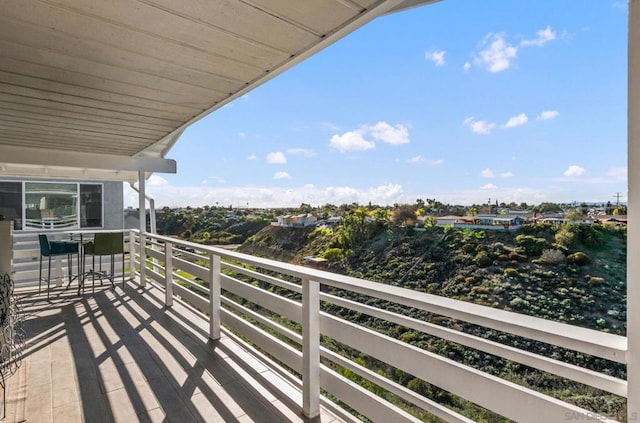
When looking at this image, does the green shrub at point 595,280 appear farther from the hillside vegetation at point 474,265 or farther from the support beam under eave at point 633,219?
the support beam under eave at point 633,219

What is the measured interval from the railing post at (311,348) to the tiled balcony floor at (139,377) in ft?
0.29

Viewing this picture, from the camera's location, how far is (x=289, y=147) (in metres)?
Answer: 18.8

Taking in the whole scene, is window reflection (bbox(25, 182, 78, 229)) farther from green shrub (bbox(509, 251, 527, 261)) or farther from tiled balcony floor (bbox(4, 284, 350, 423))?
green shrub (bbox(509, 251, 527, 261))

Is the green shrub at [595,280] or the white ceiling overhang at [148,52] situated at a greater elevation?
the white ceiling overhang at [148,52]

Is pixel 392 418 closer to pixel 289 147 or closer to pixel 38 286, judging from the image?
pixel 38 286

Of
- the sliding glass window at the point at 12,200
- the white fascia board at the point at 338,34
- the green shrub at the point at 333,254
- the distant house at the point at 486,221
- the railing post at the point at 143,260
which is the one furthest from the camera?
the green shrub at the point at 333,254

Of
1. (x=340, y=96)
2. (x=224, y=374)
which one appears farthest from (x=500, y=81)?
(x=224, y=374)

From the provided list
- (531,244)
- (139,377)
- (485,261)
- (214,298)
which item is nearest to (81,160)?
(214,298)

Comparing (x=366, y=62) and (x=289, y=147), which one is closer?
(x=366, y=62)

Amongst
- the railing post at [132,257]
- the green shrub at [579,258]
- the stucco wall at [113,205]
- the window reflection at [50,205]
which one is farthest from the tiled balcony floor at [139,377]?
the stucco wall at [113,205]

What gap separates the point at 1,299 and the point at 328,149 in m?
16.6

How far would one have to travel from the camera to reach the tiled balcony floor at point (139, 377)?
1950mm

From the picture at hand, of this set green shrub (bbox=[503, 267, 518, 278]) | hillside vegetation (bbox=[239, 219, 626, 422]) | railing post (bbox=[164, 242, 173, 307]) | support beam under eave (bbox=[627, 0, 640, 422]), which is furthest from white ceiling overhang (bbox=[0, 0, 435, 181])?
green shrub (bbox=[503, 267, 518, 278])

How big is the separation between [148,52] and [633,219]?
7.24ft
